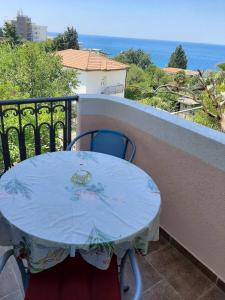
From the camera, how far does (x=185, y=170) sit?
1.75 metres

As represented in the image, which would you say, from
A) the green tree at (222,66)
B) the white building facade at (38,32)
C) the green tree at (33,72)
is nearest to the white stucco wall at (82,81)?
the green tree at (33,72)

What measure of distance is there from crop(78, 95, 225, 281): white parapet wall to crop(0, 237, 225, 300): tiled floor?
0.11 meters

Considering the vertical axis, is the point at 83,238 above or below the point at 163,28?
below

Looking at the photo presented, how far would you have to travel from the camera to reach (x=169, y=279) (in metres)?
1.69

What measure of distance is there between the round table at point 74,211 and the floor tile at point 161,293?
54 centimetres

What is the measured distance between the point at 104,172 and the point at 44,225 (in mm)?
536

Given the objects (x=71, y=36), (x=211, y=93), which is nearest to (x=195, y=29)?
(x=71, y=36)

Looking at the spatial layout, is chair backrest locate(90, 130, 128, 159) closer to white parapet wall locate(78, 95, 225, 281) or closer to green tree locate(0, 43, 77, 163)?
white parapet wall locate(78, 95, 225, 281)

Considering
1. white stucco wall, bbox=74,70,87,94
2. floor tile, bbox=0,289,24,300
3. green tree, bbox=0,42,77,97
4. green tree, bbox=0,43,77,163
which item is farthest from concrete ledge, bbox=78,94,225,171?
white stucco wall, bbox=74,70,87,94

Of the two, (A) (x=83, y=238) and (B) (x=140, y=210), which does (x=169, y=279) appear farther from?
(A) (x=83, y=238)

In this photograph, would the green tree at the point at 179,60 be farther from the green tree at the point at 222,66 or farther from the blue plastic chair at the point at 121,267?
the blue plastic chair at the point at 121,267

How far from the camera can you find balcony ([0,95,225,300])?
1.57 meters

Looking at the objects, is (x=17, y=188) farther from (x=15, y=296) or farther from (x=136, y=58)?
(x=136, y=58)

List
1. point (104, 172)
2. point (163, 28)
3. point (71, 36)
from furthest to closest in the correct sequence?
point (163, 28)
point (71, 36)
point (104, 172)
